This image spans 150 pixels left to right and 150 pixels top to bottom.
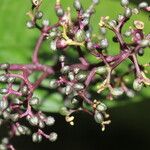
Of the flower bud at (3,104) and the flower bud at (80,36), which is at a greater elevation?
the flower bud at (80,36)

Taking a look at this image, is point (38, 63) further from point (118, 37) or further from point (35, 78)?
point (118, 37)

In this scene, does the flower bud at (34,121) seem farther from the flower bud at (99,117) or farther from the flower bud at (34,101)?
the flower bud at (99,117)

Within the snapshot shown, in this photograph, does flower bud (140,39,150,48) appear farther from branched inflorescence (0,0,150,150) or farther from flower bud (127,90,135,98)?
flower bud (127,90,135,98)

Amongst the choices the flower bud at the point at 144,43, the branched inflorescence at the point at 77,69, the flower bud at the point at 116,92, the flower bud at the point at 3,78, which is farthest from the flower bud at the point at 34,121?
the flower bud at the point at 144,43

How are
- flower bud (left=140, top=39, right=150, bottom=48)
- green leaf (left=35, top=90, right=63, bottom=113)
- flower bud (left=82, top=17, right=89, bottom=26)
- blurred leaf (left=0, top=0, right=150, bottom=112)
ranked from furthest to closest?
blurred leaf (left=0, top=0, right=150, bottom=112)
green leaf (left=35, top=90, right=63, bottom=113)
flower bud (left=82, top=17, right=89, bottom=26)
flower bud (left=140, top=39, right=150, bottom=48)

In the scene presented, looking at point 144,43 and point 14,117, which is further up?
point 144,43

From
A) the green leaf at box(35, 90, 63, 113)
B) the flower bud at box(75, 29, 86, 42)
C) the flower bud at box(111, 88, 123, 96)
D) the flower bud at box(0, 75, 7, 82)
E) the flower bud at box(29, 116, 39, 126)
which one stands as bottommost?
the green leaf at box(35, 90, 63, 113)

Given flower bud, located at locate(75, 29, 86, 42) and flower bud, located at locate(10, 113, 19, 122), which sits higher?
flower bud, located at locate(75, 29, 86, 42)

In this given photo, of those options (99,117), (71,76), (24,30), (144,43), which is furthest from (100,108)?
(24,30)

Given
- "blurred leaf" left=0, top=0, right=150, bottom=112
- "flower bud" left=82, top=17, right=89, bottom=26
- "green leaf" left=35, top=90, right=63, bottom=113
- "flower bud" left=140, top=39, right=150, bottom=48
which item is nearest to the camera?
"flower bud" left=140, top=39, right=150, bottom=48

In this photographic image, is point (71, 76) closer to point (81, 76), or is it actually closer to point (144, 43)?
point (81, 76)

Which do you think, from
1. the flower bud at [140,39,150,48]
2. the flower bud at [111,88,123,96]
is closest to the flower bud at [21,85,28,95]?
the flower bud at [111,88,123,96]
